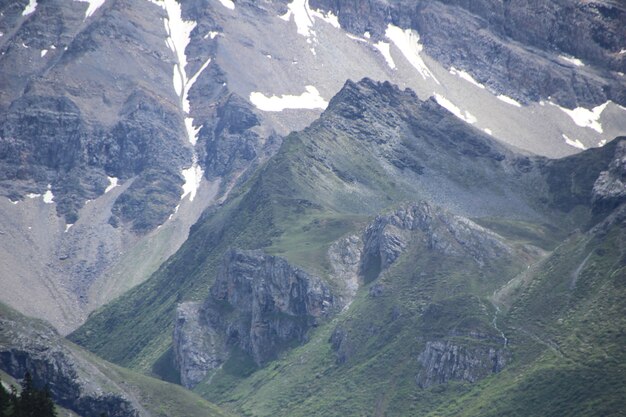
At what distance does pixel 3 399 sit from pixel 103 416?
15723 millimetres

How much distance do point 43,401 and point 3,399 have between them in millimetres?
5920

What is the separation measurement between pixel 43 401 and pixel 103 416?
1081 cm

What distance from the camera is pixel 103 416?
18475cm

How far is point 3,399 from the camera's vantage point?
7003 inches

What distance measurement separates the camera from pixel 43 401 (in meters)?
178
